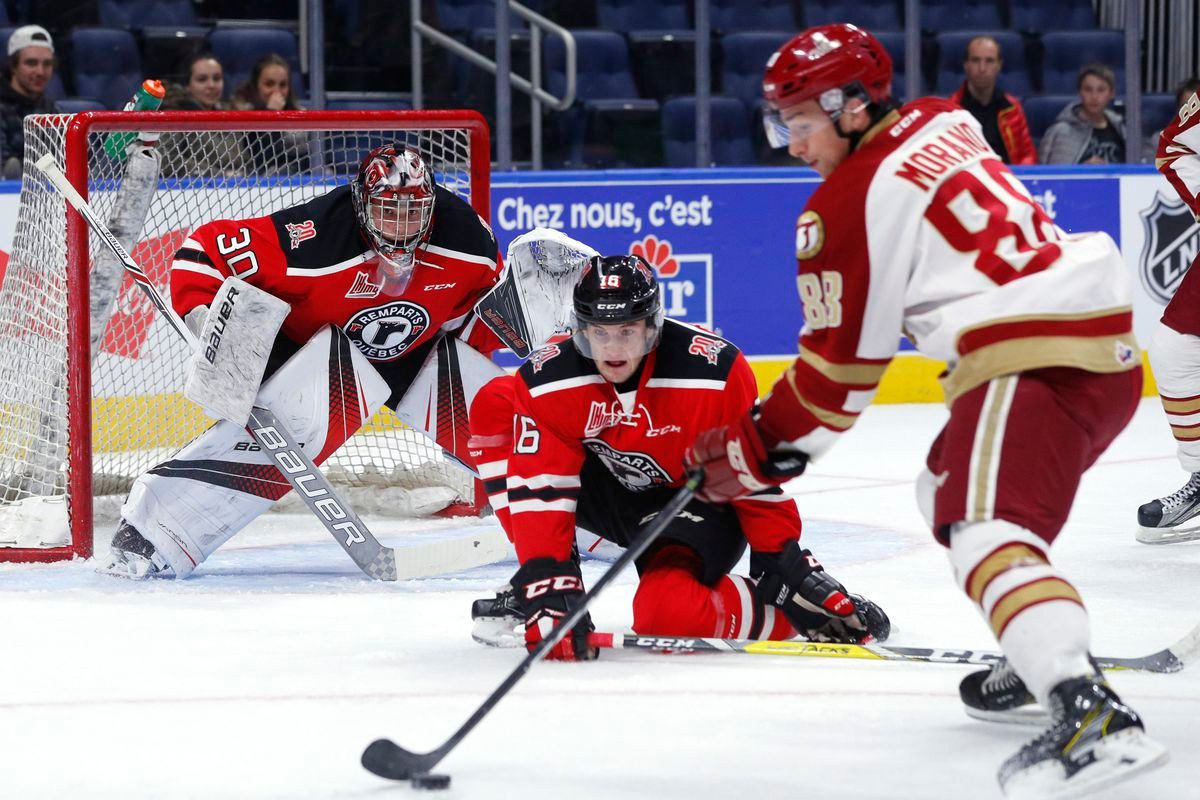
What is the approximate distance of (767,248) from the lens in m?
6.08

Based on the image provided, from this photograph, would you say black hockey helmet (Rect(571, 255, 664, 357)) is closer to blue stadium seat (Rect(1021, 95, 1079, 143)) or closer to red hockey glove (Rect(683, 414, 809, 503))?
red hockey glove (Rect(683, 414, 809, 503))

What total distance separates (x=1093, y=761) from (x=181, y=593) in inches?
81.3

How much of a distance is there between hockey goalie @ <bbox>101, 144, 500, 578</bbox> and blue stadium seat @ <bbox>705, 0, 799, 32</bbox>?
3745mm

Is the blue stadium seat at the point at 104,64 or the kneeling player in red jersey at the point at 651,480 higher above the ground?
the blue stadium seat at the point at 104,64

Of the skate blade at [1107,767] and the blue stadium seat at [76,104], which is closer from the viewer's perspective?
the skate blade at [1107,767]

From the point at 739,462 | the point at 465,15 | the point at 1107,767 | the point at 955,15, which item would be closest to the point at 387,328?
the point at 739,462

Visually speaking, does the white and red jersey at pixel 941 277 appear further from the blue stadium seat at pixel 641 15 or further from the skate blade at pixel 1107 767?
the blue stadium seat at pixel 641 15

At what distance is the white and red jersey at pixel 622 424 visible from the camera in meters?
2.74

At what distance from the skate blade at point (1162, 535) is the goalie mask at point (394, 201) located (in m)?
1.70

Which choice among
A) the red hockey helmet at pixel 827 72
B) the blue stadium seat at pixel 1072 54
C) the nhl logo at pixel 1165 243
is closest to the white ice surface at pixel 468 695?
the red hockey helmet at pixel 827 72

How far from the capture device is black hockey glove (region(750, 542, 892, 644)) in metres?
2.69

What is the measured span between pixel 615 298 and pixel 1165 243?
423 centimetres

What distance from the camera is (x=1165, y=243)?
6328 mm

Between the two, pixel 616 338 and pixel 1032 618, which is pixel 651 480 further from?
pixel 1032 618
